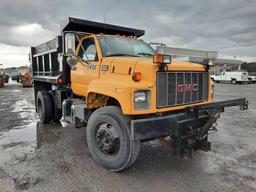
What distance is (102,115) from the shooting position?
3947 millimetres

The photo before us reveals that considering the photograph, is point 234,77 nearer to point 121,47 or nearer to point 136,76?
point 121,47

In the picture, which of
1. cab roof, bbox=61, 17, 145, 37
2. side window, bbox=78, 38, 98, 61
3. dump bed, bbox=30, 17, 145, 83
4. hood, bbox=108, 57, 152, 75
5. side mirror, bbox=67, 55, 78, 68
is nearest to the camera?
hood, bbox=108, 57, 152, 75

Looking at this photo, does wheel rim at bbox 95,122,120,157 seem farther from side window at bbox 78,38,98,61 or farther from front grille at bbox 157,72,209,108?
side window at bbox 78,38,98,61

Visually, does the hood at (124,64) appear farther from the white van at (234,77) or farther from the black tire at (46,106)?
the white van at (234,77)

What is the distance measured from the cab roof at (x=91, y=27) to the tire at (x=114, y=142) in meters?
2.50

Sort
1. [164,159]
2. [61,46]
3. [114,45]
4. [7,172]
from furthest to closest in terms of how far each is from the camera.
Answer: [61,46] → [114,45] → [164,159] → [7,172]

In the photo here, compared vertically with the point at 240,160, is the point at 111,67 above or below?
above

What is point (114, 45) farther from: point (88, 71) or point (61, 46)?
point (61, 46)

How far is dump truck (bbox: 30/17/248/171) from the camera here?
137 inches

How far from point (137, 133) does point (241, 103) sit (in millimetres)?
1975

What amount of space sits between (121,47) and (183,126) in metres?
2.13

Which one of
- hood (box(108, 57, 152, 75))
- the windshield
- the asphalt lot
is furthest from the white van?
hood (box(108, 57, 152, 75))

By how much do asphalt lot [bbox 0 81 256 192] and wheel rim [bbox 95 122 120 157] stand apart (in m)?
0.35

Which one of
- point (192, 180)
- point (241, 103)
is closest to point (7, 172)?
point (192, 180)
